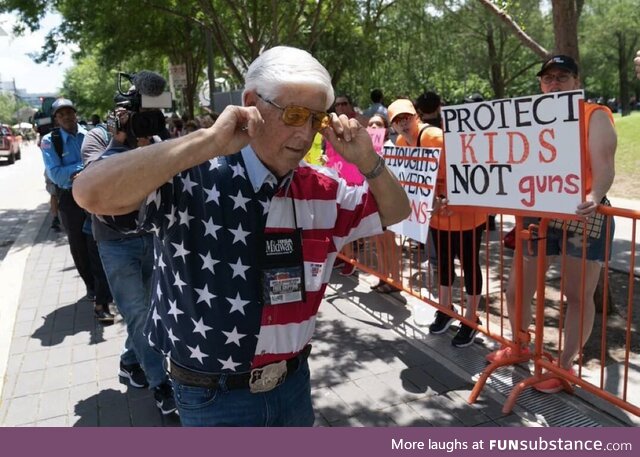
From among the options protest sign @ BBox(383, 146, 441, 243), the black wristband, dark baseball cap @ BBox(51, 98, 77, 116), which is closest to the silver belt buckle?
the black wristband

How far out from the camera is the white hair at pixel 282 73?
5.22 feet

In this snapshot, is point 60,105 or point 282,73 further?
point 60,105

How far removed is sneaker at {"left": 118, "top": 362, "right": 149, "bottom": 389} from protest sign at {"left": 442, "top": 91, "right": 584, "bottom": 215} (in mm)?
2411

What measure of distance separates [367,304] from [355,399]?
189 cm

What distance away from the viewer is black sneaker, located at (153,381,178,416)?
11.4ft

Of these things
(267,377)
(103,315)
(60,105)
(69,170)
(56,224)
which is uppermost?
(60,105)

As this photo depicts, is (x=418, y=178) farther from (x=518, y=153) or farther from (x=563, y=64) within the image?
(x=563, y=64)

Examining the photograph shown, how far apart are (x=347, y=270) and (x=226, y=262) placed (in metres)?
4.91

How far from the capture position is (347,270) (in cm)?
654

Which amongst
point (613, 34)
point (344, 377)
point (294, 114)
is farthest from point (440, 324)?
point (613, 34)

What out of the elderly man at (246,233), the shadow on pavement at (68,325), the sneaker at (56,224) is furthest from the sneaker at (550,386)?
the sneaker at (56,224)

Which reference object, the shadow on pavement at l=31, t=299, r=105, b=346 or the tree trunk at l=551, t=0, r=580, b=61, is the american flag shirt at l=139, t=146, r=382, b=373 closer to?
the shadow on pavement at l=31, t=299, r=105, b=346

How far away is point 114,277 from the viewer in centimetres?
351
